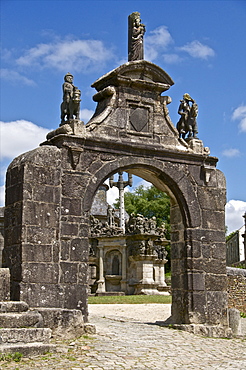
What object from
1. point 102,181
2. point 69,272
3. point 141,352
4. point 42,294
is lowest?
point 141,352

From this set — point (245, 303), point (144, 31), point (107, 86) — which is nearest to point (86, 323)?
point (107, 86)

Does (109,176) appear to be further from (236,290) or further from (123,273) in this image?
(123,273)

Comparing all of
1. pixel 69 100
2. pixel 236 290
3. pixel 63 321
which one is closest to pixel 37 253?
pixel 63 321

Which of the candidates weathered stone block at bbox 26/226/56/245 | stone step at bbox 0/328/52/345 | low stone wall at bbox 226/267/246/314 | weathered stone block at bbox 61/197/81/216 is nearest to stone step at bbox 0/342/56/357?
stone step at bbox 0/328/52/345

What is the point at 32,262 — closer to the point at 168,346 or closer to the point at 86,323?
the point at 86,323

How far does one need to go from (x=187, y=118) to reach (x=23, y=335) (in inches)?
237

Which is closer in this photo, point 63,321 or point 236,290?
point 63,321

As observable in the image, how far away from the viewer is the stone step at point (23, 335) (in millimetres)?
7428

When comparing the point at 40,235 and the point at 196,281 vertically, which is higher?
the point at 40,235

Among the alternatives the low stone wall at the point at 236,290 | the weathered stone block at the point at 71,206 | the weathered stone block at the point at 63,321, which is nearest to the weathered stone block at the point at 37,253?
the weathered stone block at the point at 71,206

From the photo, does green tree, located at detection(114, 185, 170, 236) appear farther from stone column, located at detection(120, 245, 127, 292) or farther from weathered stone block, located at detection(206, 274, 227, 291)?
weathered stone block, located at detection(206, 274, 227, 291)

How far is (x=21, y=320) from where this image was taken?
7.91 meters

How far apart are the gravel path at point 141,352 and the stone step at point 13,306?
31.3 inches

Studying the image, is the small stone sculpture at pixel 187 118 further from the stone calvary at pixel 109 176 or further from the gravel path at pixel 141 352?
the gravel path at pixel 141 352
